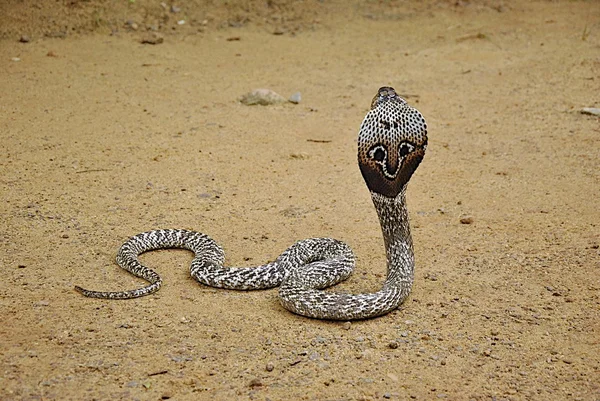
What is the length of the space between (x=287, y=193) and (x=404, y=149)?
3.06 metres

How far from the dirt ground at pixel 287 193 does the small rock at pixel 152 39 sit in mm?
162

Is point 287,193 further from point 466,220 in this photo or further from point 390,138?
point 390,138

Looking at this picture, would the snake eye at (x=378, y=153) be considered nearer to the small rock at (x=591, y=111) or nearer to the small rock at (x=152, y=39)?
the small rock at (x=591, y=111)

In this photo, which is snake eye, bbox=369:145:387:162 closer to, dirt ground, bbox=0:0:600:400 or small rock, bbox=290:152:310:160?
dirt ground, bbox=0:0:600:400

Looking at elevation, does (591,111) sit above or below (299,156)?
above

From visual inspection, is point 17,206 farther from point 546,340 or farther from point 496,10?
point 496,10

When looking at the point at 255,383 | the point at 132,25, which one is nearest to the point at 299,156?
the point at 255,383

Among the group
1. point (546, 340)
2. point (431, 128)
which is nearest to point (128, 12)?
point (431, 128)

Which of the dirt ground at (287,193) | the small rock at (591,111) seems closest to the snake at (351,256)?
the dirt ground at (287,193)

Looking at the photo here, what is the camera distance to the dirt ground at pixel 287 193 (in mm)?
5531

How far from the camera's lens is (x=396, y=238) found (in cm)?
650

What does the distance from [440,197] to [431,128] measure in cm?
243

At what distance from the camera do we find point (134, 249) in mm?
7254

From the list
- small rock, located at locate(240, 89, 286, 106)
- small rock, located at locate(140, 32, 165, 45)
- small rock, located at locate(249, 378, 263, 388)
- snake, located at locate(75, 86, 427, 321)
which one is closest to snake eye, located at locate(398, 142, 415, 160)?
snake, located at locate(75, 86, 427, 321)
